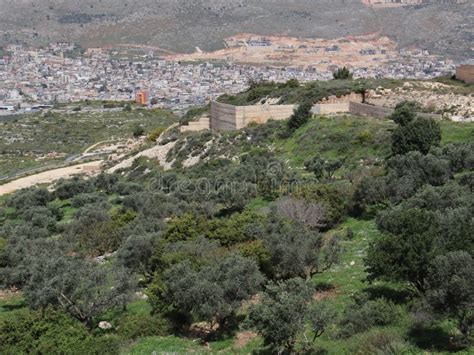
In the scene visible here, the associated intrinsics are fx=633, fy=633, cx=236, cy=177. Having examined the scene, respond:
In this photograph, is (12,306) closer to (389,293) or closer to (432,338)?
(389,293)

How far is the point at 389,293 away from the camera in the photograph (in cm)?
1320

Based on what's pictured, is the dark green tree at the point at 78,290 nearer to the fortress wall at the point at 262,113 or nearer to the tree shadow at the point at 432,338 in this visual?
the tree shadow at the point at 432,338

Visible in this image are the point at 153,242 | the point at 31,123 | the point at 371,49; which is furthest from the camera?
the point at 371,49

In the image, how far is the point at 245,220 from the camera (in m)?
18.1

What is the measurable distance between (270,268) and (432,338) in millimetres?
4907

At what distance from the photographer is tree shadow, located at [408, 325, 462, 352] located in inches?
413

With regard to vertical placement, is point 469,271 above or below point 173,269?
above

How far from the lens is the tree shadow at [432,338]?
1049 cm

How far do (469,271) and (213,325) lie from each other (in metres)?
5.34

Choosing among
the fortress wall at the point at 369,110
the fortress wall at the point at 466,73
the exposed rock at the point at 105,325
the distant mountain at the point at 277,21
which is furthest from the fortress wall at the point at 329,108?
the distant mountain at the point at 277,21

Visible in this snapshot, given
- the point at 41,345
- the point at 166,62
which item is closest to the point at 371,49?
the point at 166,62

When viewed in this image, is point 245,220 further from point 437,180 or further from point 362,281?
point 437,180

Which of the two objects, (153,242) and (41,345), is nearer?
(41,345)

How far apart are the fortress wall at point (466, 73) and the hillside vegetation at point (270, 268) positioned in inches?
746
